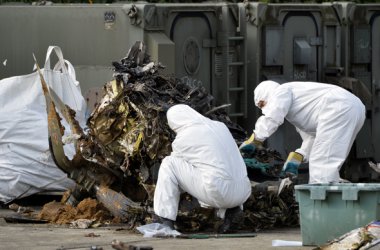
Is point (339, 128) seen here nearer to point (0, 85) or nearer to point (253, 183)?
point (253, 183)

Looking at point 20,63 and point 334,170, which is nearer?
point 334,170

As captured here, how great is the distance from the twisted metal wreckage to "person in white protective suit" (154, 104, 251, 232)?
0.29 meters

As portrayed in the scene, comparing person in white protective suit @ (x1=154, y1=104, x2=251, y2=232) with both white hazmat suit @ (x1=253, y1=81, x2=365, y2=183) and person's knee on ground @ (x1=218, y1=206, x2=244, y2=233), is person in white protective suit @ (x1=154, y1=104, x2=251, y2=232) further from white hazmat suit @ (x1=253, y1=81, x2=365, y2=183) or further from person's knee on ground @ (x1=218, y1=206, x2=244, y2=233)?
white hazmat suit @ (x1=253, y1=81, x2=365, y2=183)

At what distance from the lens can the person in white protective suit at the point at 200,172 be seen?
35.5ft

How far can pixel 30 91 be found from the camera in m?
14.2

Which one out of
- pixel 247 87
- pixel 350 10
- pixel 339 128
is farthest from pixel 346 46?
pixel 339 128

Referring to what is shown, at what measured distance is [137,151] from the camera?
38.9 feet

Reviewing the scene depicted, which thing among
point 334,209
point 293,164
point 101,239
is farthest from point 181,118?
point 293,164

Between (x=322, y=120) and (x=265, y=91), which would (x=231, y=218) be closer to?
(x=265, y=91)

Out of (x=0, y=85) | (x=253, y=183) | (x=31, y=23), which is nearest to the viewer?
(x=253, y=183)

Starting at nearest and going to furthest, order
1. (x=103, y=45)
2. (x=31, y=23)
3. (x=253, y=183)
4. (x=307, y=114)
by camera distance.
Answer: (x=253, y=183), (x=307, y=114), (x=103, y=45), (x=31, y=23)

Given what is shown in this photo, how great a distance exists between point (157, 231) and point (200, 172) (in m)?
0.60

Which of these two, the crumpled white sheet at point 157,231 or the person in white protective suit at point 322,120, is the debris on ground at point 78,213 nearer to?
the crumpled white sheet at point 157,231

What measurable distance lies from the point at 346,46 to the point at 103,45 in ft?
10.8
